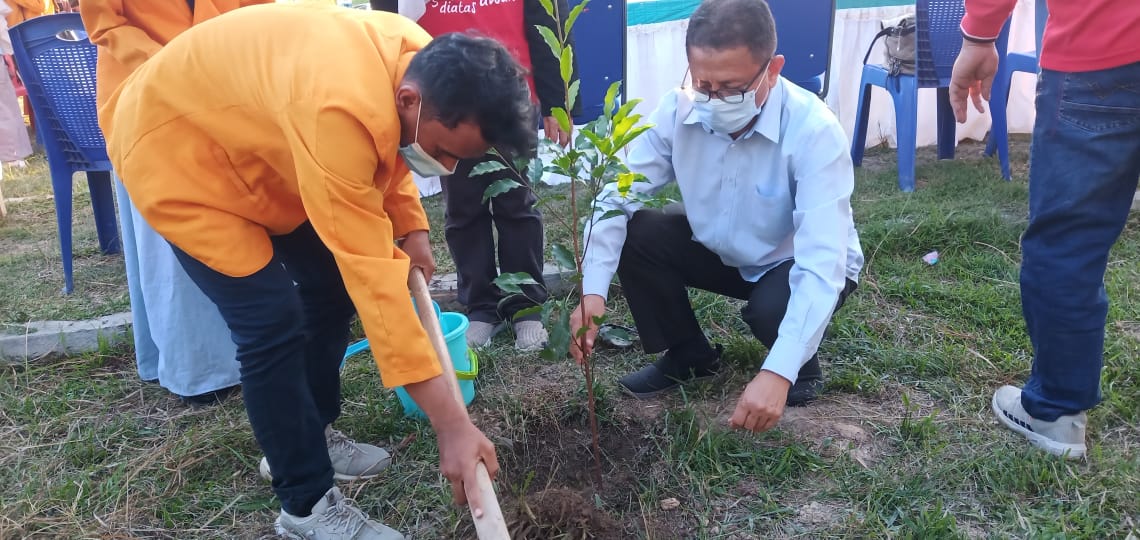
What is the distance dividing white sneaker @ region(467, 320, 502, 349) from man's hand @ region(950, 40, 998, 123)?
185 cm

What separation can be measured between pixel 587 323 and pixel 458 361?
595mm

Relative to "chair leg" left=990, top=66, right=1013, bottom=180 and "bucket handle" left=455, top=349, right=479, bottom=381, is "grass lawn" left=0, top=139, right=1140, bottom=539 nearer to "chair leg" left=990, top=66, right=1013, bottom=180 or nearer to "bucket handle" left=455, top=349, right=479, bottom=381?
"bucket handle" left=455, top=349, right=479, bottom=381

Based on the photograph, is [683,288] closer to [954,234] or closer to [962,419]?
[962,419]

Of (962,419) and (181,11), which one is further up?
(181,11)

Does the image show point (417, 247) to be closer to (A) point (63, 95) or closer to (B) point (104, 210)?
(A) point (63, 95)

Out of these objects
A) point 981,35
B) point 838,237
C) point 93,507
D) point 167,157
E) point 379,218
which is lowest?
point 93,507

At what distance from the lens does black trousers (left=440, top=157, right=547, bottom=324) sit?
9.89 feet

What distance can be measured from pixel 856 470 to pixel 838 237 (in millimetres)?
664

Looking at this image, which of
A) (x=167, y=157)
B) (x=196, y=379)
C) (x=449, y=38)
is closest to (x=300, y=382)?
(x=167, y=157)

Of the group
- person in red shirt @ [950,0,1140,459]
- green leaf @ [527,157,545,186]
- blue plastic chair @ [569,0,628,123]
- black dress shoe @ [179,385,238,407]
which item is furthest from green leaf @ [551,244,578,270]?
blue plastic chair @ [569,0,628,123]

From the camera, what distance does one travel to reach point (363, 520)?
1.99 meters

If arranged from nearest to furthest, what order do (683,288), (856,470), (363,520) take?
(363,520) → (856,470) → (683,288)

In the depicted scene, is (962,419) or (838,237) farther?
(962,419)

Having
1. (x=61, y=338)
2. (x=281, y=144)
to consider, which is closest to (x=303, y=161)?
(x=281, y=144)
